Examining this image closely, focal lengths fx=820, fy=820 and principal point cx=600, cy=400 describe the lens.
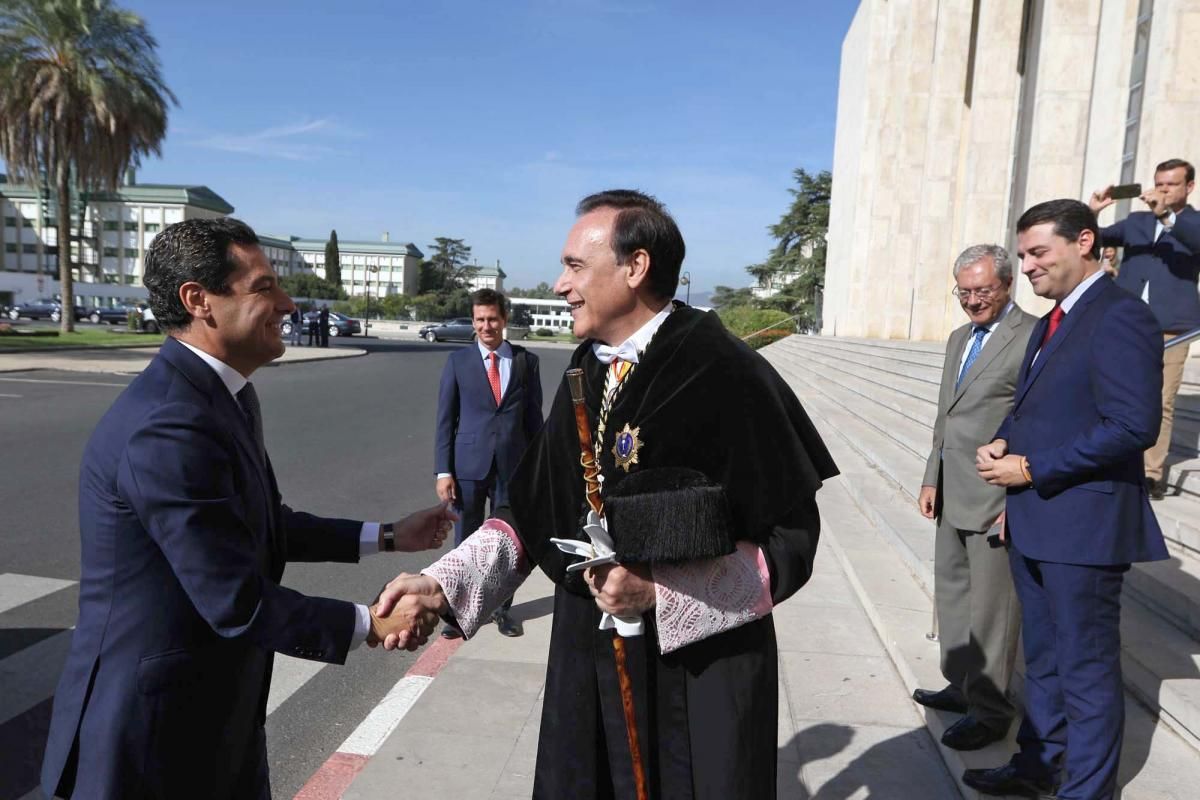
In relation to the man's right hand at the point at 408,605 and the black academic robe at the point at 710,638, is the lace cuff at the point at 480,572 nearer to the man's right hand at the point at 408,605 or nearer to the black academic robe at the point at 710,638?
the man's right hand at the point at 408,605

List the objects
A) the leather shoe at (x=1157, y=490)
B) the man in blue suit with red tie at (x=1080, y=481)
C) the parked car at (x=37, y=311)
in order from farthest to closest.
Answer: the parked car at (x=37, y=311) → the leather shoe at (x=1157, y=490) → the man in blue suit with red tie at (x=1080, y=481)

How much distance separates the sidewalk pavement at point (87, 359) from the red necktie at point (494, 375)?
597 inches

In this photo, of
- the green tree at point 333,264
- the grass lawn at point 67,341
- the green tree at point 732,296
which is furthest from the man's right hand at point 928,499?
the green tree at point 333,264

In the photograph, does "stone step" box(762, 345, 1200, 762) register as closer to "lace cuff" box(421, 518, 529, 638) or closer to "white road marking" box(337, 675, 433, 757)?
"lace cuff" box(421, 518, 529, 638)

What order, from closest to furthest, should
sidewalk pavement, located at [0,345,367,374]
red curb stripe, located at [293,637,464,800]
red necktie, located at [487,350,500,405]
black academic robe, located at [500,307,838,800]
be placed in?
black academic robe, located at [500,307,838,800], red curb stripe, located at [293,637,464,800], red necktie, located at [487,350,500,405], sidewalk pavement, located at [0,345,367,374]

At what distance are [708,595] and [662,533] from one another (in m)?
0.23

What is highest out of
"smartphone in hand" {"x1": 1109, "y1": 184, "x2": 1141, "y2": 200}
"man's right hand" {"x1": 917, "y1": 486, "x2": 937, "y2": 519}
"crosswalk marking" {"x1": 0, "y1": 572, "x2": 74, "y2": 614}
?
"smartphone in hand" {"x1": 1109, "y1": 184, "x2": 1141, "y2": 200}

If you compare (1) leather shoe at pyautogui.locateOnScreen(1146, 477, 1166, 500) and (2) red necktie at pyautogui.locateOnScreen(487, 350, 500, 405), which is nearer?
(1) leather shoe at pyautogui.locateOnScreen(1146, 477, 1166, 500)

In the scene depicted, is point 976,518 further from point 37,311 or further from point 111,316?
point 37,311

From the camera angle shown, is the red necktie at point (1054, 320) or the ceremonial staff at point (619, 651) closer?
the ceremonial staff at point (619, 651)

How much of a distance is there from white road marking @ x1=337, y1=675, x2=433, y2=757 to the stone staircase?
2.44 metres

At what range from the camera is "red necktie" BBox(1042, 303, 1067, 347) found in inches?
113

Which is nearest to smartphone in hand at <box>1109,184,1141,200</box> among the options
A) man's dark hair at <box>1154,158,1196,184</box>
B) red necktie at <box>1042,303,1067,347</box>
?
man's dark hair at <box>1154,158,1196,184</box>

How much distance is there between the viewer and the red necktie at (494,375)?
5.26m
